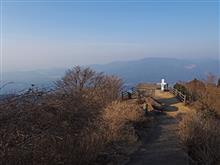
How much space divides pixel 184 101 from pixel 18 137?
109ft

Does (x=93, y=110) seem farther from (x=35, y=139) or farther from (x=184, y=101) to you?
(x=184, y=101)

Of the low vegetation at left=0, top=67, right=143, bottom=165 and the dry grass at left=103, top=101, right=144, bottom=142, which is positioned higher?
the low vegetation at left=0, top=67, right=143, bottom=165

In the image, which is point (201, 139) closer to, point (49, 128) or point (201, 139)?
point (201, 139)

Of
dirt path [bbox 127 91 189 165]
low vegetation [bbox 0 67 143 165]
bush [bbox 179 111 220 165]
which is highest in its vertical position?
low vegetation [bbox 0 67 143 165]

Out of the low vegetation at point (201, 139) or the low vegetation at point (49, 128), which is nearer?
the low vegetation at point (49, 128)

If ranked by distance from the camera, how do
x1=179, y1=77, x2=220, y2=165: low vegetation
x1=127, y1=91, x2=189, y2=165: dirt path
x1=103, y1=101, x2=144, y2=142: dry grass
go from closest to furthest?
1. x1=127, y1=91, x2=189, y2=165: dirt path
2. x1=179, y1=77, x2=220, y2=165: low vegetation
3. x1=103, y1=101, x2=144, y2=142: dry grass

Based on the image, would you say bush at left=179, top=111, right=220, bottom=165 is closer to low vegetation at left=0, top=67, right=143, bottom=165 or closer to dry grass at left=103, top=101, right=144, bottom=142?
dry grass at left=103, top=101, right=144, bottom=142

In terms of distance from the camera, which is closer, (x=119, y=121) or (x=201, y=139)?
(x=201, y=139)

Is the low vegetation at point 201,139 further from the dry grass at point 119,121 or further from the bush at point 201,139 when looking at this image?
the dry grass at point 119,121

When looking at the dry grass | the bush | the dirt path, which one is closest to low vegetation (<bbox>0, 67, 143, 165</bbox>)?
the dirt path

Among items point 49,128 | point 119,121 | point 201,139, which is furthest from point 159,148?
point 49,128

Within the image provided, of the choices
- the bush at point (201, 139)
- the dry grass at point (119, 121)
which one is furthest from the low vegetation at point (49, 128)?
the bush at point (201, 139)

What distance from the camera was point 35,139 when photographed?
9.52m

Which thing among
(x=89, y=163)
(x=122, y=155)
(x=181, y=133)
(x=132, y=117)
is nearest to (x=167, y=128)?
(x=132, y=117)
